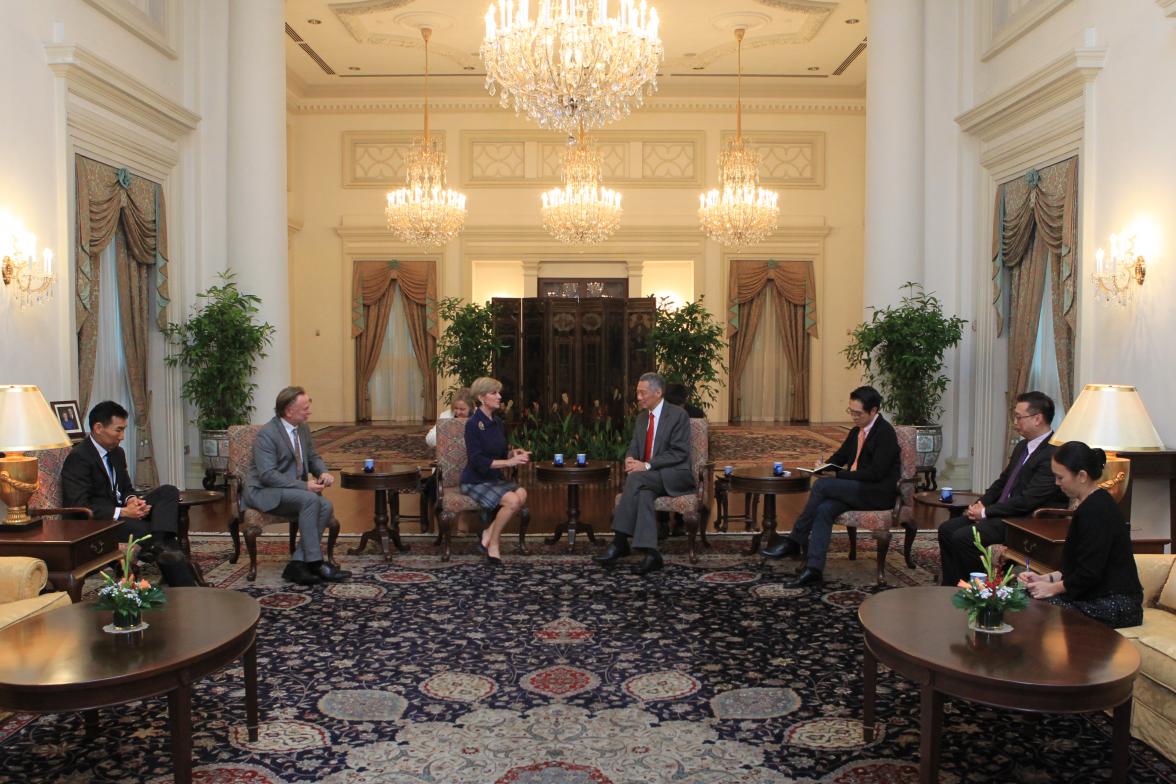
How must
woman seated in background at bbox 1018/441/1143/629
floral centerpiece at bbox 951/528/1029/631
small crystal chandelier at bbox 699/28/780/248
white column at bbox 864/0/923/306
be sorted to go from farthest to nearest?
small crystal chandelier at bbox 699/28/780/248 < white column at bbox 864/0/923/306 < woman seated in background at bbox 1018/441/1143/629 < floral centerpiece at bbox 951/528/1029/631

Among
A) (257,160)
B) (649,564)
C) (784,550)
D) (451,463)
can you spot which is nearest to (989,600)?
(649,564)

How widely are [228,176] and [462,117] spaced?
732cm

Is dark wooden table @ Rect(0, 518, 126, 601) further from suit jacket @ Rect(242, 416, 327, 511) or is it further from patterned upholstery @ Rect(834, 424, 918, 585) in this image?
patterned upholstery @ Rect(834, 424, 918, 585)

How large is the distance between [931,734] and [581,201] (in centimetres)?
1146

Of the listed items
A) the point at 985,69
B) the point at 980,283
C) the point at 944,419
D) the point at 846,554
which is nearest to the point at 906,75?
the point at 985,69

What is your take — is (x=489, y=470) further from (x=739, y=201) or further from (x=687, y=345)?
(x=739, y=201)

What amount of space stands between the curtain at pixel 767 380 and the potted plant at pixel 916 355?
7227 millimetres

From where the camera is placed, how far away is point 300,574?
6.36 m

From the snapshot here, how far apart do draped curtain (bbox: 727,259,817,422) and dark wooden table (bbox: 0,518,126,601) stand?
13.3 metres

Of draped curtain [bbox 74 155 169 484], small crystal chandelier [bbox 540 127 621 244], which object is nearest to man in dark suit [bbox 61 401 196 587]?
draped curtain [bbox 74 155 169 484]

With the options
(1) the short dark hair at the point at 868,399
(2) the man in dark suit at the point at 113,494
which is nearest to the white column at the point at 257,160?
(2) the man in dark suit at the point at 113,494

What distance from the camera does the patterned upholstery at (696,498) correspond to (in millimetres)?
6957

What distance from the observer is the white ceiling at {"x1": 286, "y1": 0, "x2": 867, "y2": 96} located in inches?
516

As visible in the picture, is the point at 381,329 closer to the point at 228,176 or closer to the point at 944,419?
the point at 228,176
